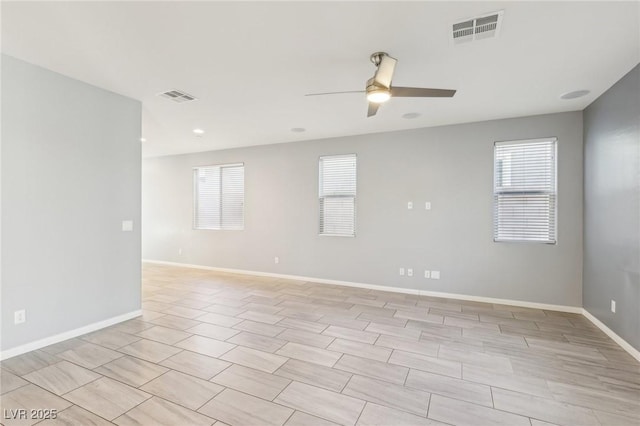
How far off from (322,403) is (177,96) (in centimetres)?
352

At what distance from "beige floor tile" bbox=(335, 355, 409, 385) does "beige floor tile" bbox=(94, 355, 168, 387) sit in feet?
4.98

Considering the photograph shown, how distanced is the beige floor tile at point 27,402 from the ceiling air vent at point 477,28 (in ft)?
12.6

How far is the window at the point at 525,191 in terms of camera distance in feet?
13.7

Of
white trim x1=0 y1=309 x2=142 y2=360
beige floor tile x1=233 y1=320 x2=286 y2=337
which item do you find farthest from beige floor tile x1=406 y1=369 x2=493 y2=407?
white trim x1=0 y1=309 x2=142 y2=360

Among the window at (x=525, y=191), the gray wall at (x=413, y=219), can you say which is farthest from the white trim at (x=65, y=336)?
the window at (x=525, y=191)

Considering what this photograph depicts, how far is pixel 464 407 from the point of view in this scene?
79.7 inches

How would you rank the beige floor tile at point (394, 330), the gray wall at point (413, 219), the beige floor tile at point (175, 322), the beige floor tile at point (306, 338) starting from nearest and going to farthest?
1. the beige floor tile at point (306, 338)
2. the beige floor tile at point (394, 330)
3. the beige floor tile at point (175, 322)
4. the gray wall at point (413, 219)

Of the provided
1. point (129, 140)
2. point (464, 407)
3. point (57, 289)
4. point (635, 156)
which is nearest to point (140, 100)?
point (129, 140)

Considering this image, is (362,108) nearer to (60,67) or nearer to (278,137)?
(278,137)

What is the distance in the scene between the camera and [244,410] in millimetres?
1975

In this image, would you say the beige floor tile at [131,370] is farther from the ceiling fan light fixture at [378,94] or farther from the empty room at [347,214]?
the ceiling fan light fixture at [378,94]

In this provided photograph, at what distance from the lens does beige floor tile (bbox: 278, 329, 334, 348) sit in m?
3.00

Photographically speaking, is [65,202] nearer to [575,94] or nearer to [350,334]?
[350,334]

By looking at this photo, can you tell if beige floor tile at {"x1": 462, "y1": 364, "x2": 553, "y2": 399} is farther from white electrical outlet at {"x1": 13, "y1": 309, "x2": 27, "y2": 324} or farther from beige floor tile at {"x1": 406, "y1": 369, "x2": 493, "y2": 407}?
white electrical outlet at {"x1": 13, "y1": 309, "x2": 27, "y2": 324}
